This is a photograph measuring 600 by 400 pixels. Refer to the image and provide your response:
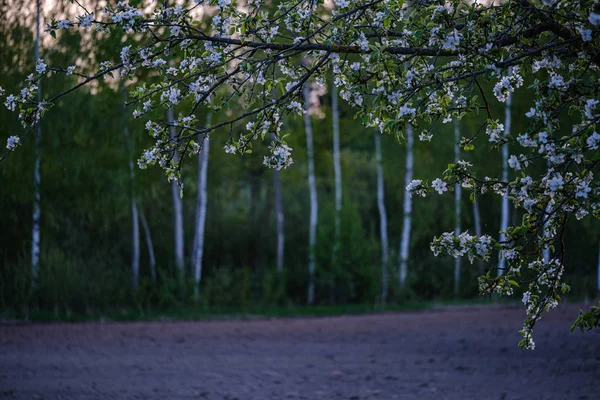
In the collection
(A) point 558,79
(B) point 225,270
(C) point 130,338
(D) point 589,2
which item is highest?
(D) point 589,2

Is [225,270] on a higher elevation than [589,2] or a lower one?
lower

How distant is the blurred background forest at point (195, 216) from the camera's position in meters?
14.7

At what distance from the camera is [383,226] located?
71.5 feet

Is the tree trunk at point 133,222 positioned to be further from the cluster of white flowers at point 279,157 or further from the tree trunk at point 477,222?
the cluster of white flowers at point 279,157

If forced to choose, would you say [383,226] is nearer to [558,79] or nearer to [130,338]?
[130,338]

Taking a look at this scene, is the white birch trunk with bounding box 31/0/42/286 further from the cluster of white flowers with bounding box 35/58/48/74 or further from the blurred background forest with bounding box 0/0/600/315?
the cluster of white flowers with bounding box 35/58/48/74

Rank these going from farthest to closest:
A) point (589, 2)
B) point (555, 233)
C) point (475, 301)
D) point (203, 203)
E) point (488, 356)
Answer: point (475, 301)
point (203, 203)
point (488, 356)
point (555, 233)
point (589, 2)

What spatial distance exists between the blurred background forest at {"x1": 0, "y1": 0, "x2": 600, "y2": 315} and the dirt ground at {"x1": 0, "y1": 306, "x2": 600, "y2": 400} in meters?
2.54

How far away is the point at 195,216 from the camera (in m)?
20.0

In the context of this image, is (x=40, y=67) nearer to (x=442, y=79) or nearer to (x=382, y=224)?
(x=442, y=79)

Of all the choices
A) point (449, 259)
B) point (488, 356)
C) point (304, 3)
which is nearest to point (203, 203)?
point (449, 259)

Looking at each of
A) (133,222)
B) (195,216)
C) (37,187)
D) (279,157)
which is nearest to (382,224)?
(195,216)

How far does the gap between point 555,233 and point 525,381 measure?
156 inches

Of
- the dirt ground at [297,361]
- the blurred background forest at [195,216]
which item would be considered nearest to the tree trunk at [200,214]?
the blurred background forest at [195,216]
